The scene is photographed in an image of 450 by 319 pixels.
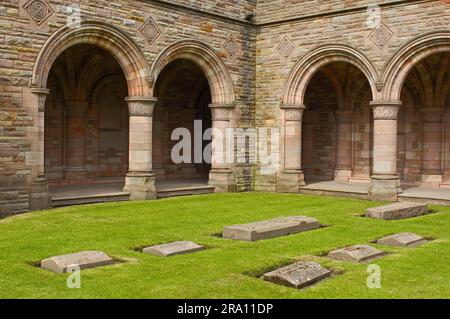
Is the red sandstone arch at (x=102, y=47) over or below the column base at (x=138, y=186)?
over

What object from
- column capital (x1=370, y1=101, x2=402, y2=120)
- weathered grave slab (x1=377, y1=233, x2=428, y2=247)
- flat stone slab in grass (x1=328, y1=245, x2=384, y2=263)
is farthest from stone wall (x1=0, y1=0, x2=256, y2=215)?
weathered grave slab (x1=377, y1=233, x2=428, y2=247)

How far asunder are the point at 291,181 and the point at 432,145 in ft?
14.6

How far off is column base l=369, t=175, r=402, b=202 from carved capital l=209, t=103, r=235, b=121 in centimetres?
464

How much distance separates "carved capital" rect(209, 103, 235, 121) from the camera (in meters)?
16.9

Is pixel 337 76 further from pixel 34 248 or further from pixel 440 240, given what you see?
pixel 34 248

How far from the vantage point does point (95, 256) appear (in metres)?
7.30

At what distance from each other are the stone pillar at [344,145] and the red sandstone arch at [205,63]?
4.16m

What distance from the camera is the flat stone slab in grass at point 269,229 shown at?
906 cm

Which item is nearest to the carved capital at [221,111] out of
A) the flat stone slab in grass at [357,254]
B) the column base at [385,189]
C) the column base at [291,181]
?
the column base at [291,181]

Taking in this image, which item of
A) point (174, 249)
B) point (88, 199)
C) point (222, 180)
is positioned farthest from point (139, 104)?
point (174, 249)

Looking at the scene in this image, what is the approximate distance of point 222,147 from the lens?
1692 centimetres

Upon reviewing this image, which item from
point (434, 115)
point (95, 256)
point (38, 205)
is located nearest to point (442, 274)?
point (95, 256)

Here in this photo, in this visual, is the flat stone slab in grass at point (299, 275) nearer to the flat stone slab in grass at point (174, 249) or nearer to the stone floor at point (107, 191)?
the flat stone slab in grass at point (174, 249)

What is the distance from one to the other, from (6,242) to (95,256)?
2.27 metres
